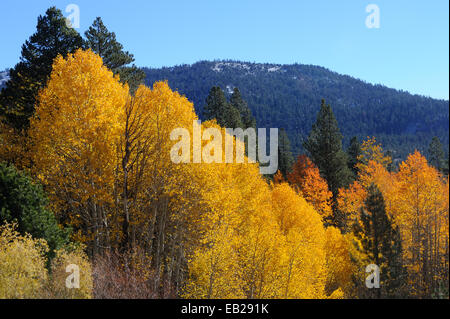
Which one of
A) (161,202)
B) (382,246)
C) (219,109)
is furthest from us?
(219,109)

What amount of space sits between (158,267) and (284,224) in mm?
18769

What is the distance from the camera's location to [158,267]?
942 inches

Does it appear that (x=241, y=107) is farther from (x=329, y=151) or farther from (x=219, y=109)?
(x=329, y=151)

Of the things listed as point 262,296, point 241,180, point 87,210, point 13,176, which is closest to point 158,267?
point 87,210

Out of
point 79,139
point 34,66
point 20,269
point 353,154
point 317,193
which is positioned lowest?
point 20,269

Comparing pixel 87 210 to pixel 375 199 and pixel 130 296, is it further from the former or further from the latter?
pixel 375 199

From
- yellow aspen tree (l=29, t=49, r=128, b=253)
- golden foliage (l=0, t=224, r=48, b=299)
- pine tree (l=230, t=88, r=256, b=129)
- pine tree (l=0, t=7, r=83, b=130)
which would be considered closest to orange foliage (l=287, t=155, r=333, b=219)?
pine tree (l=230, t=88, r=256, b=129)

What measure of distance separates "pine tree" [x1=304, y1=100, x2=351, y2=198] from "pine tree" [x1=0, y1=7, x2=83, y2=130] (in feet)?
116

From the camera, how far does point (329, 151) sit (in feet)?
174

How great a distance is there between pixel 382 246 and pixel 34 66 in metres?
28.3

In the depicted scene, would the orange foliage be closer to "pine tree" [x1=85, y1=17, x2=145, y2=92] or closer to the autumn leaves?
the autumn leaves

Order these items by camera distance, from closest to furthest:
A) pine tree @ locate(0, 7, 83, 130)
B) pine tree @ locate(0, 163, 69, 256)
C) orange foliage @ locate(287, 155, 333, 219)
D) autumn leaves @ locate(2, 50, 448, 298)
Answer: pine tree @ locate(0, 163, 69, 256) → autumn leaves @ locate(2, 50, 448, 298) → pine tree @ locate(0, 7, 83, 130) → orange foliage @ locate(287, 155, 333, 219)

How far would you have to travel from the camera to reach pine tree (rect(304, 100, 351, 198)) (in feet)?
172

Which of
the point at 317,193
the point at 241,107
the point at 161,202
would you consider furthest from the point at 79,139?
the point at 241,107
